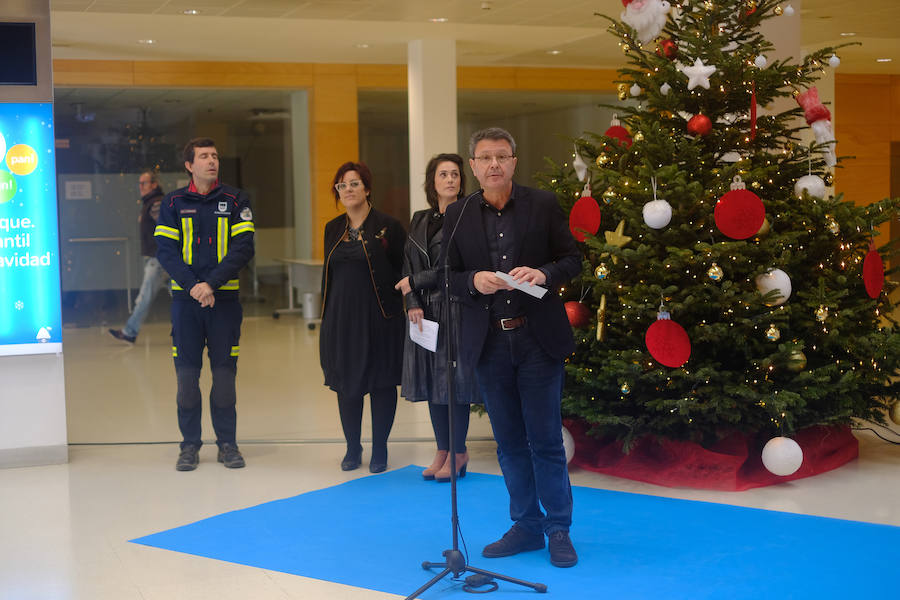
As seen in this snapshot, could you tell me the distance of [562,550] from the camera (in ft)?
12.1

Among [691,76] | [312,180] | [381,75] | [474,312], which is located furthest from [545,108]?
A: [474,312]

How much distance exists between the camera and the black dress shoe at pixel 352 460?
5.29 metres

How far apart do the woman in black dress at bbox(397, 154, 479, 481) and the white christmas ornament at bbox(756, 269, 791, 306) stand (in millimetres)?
1417

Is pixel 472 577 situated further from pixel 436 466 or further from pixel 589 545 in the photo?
pixel 436 466

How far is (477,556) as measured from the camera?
3799 millimetres

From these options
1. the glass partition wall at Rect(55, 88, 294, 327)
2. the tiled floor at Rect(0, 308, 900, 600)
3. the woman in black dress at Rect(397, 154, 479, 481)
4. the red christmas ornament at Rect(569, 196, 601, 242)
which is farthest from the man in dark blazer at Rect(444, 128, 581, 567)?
the glass partition wall at Rect(55, 88, 294, 327)

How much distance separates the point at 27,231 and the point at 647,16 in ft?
11.4

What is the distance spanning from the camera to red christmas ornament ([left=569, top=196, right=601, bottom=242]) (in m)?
4.88

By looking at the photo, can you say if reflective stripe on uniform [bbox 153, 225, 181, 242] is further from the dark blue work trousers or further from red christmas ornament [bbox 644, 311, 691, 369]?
red christmas ornament [bbox 644, 311, 691, 369]

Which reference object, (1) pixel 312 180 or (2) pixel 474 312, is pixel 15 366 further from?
(1) pixel 312 180

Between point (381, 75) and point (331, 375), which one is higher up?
point (381, 75)

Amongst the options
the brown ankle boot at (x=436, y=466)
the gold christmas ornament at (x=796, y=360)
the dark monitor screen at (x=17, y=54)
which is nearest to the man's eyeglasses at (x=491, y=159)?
the gold christmas ornament at (x=796, y=360)

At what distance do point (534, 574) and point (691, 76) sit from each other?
2.54m

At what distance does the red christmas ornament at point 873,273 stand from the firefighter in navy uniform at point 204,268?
3.15 metres
